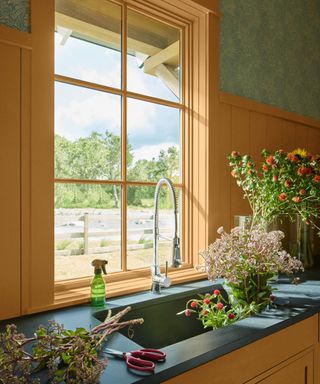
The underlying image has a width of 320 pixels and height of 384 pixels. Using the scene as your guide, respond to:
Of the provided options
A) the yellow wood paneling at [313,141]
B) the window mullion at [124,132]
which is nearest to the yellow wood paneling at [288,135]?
the yellow wood paneling at [313,141]

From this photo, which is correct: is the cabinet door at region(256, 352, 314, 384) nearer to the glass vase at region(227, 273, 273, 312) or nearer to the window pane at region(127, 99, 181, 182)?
the glass vase at region(227, 273, 273, 312)

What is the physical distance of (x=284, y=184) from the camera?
1.71 metres

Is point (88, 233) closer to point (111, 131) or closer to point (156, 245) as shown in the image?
point (156, 245)

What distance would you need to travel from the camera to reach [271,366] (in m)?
1.22

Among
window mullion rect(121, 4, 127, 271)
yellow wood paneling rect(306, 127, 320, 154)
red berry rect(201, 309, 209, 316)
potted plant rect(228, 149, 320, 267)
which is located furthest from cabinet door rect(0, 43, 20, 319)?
yellow wood paneling rect(306, 127, 320, 154)

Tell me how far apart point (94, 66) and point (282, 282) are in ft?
4.27

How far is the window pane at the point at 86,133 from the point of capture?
4.99 ft

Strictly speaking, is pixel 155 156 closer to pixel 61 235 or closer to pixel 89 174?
pixel 89 174

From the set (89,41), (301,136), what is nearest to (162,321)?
(89,41)

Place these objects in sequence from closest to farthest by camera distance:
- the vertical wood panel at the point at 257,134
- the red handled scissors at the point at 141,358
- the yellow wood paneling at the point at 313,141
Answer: the red handled scissors at the point at 141,358, the vertical wood panel at the point at 257,134, the yellow wood paneling at the point at 313,141

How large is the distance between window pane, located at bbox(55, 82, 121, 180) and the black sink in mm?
568

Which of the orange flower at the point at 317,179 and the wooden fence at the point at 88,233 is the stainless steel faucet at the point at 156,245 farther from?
the orange flower at the point at 317,179

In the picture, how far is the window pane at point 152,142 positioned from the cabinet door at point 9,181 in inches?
23.3

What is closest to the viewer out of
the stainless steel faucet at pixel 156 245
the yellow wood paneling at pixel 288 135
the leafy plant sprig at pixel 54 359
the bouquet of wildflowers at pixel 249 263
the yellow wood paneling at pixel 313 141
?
the leafy plant sprig at pixel 54 359
